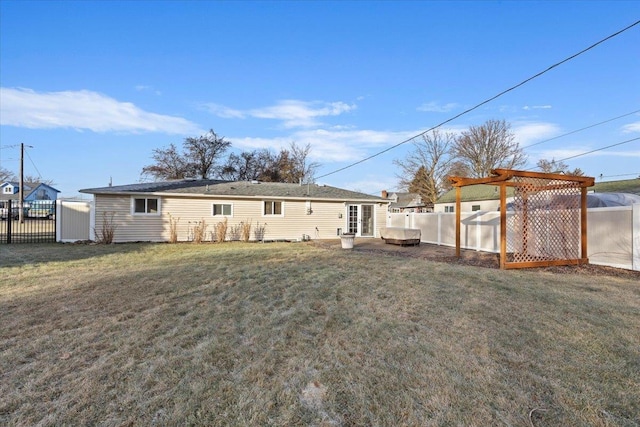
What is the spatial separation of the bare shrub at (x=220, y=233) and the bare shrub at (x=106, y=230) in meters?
4.01

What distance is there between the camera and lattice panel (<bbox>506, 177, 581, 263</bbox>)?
8.30 m

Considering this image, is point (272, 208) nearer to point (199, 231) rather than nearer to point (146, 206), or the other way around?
point (199, 231)

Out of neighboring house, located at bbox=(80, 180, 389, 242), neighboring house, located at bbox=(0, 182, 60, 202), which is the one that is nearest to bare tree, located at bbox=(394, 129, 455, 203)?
neighboring house, located at bbox=(80, 180, 389, 242)

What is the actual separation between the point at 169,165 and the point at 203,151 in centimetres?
389

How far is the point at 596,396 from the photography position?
7.37ft

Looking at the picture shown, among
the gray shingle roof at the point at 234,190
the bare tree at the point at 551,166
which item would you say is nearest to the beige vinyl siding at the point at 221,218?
the gray shingle roof at the point at 234,190

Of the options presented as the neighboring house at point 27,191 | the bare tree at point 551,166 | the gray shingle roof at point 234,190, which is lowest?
the gray shingle roof at point 234,190

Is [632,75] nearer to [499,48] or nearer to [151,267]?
[499,48]

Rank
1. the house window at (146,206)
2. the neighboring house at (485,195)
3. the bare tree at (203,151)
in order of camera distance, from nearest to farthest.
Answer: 1. the house window at (146,206)
2. the neighboring house at (485,195)
3. the bare tree at (203,151)

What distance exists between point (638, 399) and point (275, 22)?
1217 centimetres

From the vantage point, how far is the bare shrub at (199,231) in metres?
14.1

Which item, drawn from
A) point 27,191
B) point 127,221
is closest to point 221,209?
point 127,221

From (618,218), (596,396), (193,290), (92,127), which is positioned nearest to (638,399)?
(596,396)

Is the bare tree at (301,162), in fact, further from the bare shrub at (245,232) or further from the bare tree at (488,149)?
the bare shrub at (245,232)
